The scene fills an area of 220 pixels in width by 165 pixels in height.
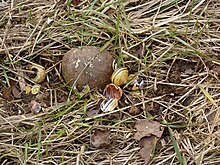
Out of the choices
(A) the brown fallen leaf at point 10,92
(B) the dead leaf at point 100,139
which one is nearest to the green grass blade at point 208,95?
(B) the dead leaf at point 100,139

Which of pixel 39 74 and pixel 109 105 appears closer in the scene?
pixel 109 105

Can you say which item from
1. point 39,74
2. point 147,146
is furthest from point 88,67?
point 147,146

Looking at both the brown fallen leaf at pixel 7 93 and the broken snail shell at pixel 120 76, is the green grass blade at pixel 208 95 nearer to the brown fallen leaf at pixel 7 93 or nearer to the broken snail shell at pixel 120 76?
the broken snail shell at pixel 120 76

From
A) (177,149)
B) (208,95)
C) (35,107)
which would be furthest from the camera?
(35,107)

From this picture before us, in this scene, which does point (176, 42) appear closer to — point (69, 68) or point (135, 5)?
point (135, 5)

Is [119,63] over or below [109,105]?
over

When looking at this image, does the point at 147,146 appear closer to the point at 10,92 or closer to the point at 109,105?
the point at 109,105
